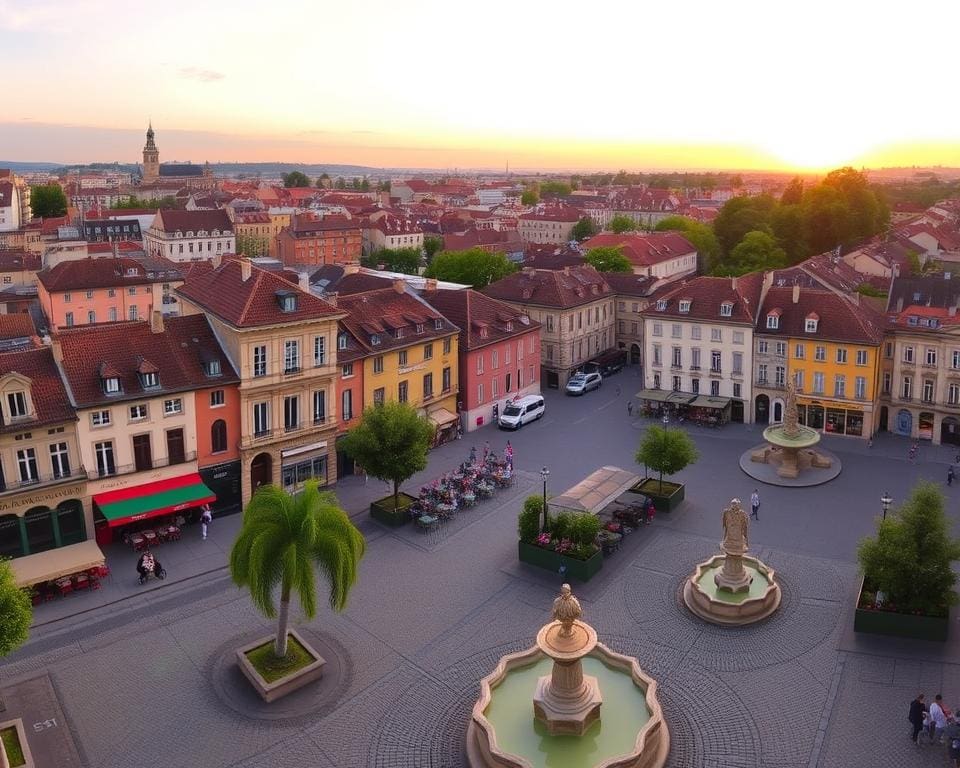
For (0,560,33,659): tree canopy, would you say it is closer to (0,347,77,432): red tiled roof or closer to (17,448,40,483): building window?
(17,448,40,483): building window

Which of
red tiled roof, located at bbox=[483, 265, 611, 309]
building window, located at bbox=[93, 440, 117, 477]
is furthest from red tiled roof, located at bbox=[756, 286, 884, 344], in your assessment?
building window, located at bbox=[93, 440, 117, 477]

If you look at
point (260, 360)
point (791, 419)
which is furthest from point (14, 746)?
point (791, 419)

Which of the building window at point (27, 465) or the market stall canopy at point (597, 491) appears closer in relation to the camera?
the building window at point (27, 465)

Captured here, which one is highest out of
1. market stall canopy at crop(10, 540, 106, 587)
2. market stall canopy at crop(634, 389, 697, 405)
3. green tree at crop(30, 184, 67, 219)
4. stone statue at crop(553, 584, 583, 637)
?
green tree at crop(30, 184, 67, 219)

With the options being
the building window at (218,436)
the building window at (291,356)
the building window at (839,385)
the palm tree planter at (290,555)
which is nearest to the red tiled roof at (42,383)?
the building window at (218,436)

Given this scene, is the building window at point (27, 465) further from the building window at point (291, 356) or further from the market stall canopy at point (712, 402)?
the market stall canopy at point (712, 402)

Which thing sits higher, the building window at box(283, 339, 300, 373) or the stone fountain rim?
the building window at box(283, 339, 300, 373)

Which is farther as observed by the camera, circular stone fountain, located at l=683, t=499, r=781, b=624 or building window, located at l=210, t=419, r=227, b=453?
building window, located at l=210, t=419, r=227, b=453
